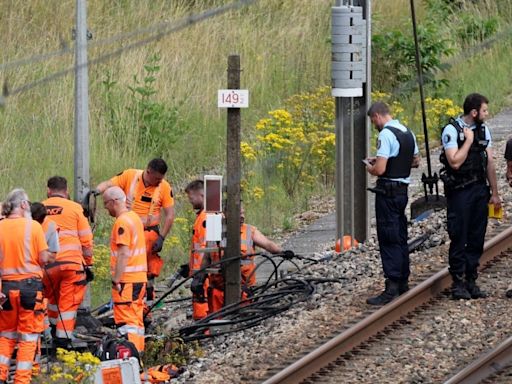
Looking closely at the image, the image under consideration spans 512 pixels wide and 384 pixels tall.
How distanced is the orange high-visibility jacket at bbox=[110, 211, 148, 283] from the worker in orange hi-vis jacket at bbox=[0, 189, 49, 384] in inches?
28.8

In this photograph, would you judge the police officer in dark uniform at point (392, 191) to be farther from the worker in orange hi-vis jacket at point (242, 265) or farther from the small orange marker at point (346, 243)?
the small orange marker at point (346, 243)

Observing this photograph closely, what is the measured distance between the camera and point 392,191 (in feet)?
42.2

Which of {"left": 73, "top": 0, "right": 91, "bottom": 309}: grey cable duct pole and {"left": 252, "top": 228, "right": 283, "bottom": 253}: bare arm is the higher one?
{"left": 73, "top": 0, "right": 91, "bottom": 309}: grey cable duct pole

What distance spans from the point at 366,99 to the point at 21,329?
5457 mm

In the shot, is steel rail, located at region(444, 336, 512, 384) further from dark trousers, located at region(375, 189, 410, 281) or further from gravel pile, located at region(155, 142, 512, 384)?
dark trousers, located at region(375, 189, 410, 281)

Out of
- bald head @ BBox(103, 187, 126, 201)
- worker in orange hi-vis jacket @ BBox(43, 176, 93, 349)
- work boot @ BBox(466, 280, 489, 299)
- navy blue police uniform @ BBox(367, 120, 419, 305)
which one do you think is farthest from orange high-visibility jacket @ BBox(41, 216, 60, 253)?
work boot @ BBox(466, 280, 489, 299)

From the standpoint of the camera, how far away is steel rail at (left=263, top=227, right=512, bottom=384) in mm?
11508

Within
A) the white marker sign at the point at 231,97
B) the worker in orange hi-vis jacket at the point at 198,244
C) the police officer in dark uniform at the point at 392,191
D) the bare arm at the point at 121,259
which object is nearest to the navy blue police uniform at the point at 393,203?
the police officer in dark uniform at the point at 392,191

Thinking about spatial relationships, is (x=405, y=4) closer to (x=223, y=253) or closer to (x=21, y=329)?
(x=223, y=253)

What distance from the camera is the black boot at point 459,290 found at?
13.0m

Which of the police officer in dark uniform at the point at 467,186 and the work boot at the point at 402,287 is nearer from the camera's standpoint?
the police officer in dark uniform at the point at 467,186

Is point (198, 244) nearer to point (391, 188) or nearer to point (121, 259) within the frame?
point (121, 259)

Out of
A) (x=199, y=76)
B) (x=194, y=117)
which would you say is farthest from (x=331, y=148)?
(x=199, y=76)

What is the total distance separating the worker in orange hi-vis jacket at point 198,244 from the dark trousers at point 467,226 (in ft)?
8.01
